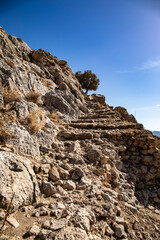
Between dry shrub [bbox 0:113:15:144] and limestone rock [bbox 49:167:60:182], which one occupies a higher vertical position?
dry shrub [bbox 0:113:15:144]

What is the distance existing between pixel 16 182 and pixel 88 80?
23104 millimetres

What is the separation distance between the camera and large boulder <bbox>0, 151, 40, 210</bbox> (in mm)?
1796

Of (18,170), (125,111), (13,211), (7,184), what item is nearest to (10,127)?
(18,170)

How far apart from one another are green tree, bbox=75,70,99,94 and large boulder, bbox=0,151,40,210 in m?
22.5

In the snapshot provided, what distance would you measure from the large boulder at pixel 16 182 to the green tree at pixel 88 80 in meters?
22.5

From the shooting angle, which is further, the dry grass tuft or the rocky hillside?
the dry grass tuft

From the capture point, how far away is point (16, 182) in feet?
6.57

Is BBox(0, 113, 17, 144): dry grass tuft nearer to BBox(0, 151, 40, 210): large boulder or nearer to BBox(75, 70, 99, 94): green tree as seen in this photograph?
BBox(0, 151, 40, 210): large boulder

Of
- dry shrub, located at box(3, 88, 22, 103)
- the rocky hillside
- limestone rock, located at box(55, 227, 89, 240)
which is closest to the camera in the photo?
limestone rock, located at box(55, 227, 89, 240)

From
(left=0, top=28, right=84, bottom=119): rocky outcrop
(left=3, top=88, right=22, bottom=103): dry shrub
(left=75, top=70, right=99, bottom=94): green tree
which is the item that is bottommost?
(left=3, top=88, right=22, bottom=103): dry shrub

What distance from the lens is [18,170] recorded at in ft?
7.11

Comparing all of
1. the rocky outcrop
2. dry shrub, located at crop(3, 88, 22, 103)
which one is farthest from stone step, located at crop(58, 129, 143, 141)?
the rocky outcrop

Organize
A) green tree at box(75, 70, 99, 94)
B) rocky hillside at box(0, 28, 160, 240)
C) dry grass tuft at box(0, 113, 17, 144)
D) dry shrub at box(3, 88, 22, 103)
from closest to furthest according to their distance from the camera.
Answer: rocky hillside at box(0, 28, 160, 240) → dry grass tuft at box(0, 113, 17, 144) → dry shrub at box(3, 88, 22, 103) → green tree at box(75, 70, 99, 94)

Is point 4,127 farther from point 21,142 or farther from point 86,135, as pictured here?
point 86,135
